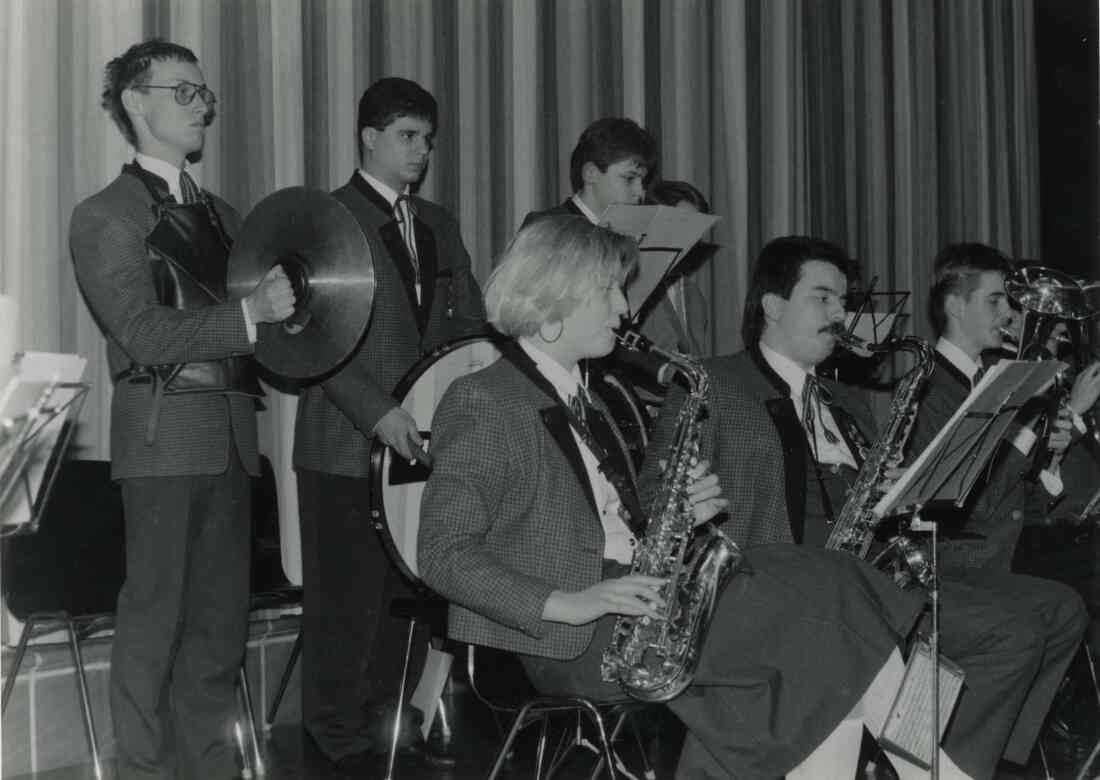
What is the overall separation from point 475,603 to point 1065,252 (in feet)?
18.1

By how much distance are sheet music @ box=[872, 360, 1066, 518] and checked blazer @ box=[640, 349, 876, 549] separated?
1.27 ft

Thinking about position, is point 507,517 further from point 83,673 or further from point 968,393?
point 968,393

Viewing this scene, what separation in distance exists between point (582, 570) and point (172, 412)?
4.21ft

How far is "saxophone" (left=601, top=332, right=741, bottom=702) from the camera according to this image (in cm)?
277

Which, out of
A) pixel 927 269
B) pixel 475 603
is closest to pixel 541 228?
pixel 475 603

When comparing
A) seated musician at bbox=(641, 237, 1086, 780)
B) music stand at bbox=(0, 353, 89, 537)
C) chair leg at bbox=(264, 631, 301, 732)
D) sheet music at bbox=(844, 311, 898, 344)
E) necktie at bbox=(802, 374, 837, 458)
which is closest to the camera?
A: music stand at bbox=(0, 353, 89, 537)

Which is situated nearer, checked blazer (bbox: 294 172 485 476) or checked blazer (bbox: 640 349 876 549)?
checked blazer (bbox: 640 349 876 549)

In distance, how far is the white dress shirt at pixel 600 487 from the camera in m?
2.98

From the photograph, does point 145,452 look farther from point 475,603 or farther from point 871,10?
point 871,10

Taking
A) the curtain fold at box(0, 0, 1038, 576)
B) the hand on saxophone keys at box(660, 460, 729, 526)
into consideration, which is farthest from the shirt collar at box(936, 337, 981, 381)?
the curtain fold at box(0, 0, 1038, 576)

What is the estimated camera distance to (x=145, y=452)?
3.54 m

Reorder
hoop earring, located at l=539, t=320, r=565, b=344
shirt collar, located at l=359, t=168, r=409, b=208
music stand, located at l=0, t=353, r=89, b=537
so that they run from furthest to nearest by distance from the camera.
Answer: shirt collar, located at l=359, t=168, r=409, b=208 < hoop earring, located at l=539, t=320, r=565, b=344 < music stand, located at l=0, t=353, r=89, b=537

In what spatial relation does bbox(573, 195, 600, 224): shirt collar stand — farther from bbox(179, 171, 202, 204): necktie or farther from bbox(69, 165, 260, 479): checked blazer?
bbox(69, 165, 260, 479): checked blazer

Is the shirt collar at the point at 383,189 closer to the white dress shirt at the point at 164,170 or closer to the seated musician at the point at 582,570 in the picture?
the white dress shirt at the point at 164,170
